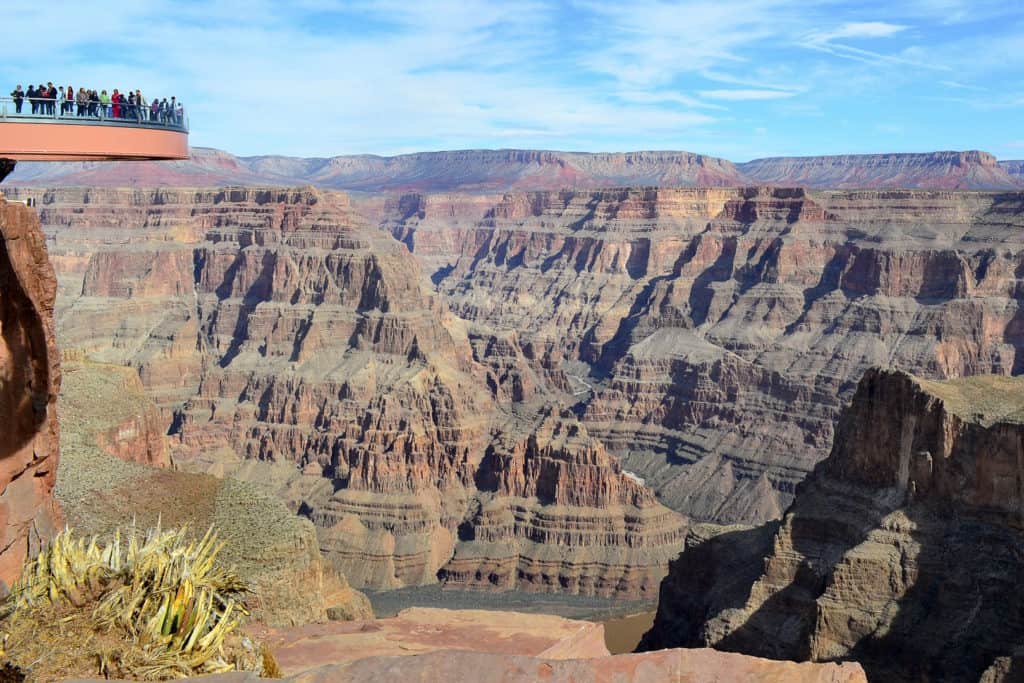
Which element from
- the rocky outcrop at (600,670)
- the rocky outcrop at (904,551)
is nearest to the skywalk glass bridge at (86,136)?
the rocky outcrop at (600,670)

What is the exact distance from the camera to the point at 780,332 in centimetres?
15012

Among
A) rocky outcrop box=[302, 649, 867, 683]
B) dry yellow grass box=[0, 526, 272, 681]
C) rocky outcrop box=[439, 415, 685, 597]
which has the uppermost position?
rocky outcrop box=[302, 649, 867, 683]

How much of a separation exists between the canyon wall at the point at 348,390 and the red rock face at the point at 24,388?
67341 mm

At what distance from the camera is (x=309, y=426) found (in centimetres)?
11319

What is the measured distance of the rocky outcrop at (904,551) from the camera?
4738 centimetres

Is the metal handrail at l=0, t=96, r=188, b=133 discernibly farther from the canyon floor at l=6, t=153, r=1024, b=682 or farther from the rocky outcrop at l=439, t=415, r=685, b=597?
the rocky outcrop at l=439, t=415, r=685, b=597

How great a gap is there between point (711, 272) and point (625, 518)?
8387 cm

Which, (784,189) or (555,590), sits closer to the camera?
(555,590)

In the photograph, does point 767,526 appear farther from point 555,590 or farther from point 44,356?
point 44,356

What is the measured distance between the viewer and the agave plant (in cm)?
1705

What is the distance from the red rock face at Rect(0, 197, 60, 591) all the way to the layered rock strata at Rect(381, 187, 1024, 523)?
89.9 meters

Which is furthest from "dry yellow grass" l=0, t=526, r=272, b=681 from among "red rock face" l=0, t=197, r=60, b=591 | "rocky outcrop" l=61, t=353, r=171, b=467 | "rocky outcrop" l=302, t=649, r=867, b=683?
"rocky outcrop" l=61, t=353, r=171, b=467

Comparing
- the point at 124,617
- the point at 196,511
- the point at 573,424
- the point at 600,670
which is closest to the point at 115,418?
the point at 196,511

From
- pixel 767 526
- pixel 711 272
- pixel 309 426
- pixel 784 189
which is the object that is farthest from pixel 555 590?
pixel 784 189
